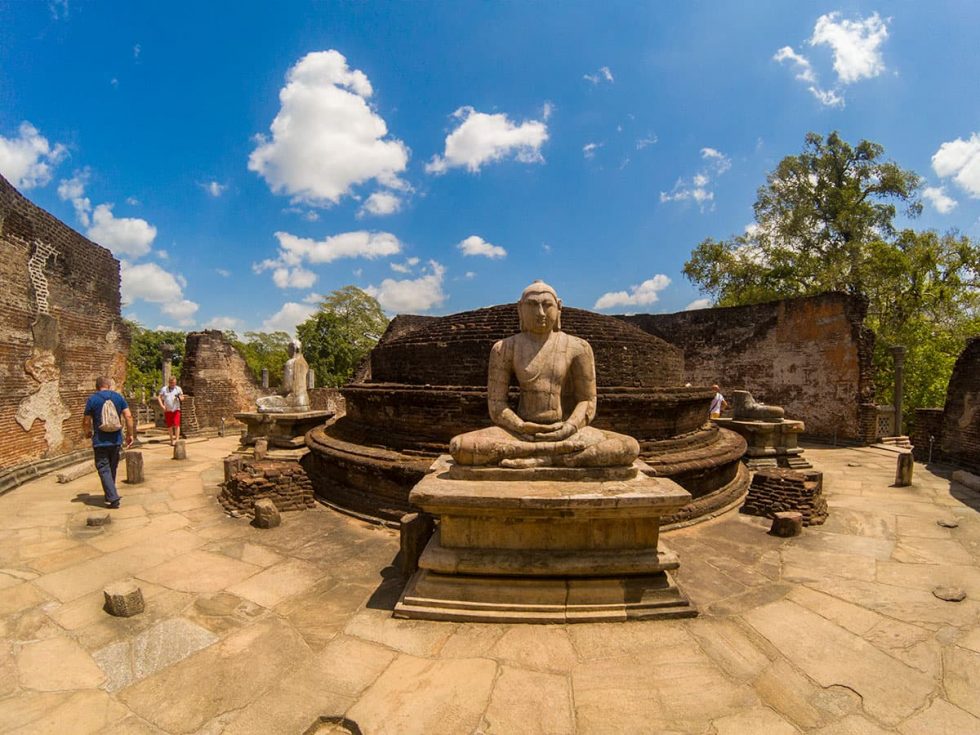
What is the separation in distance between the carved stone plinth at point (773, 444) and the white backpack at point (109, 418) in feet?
30.0

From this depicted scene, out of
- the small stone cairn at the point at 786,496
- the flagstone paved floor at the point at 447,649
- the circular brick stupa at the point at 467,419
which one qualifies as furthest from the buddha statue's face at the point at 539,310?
the small stone cairn at the point at 786,496

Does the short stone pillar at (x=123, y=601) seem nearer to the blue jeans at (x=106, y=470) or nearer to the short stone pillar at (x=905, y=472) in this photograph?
the blue jeans at (x=106, y=470)

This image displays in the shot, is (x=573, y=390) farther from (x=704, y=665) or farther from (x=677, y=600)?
(x=704, y=665)

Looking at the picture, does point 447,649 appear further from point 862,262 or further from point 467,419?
point 862,262

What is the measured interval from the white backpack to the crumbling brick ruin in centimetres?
1283

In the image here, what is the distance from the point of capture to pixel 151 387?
984 inches

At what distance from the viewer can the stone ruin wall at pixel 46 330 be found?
6.80 m

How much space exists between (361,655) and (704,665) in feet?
6.32

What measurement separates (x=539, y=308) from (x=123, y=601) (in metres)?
3.53

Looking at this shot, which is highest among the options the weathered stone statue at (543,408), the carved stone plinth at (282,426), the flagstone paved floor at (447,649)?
the weathered stone statue at (543,408)

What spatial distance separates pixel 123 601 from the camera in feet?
9.68

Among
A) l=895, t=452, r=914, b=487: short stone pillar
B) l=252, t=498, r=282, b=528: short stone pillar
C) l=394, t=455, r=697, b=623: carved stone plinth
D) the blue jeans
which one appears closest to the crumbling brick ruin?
l=895, t=452, r=914, b=487: short stone pillar

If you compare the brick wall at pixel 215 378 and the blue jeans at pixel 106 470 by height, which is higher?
the brick wall at pixel 215 378

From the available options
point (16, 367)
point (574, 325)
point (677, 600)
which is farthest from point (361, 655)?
point (16, 367)
